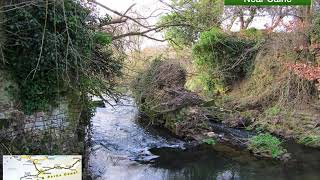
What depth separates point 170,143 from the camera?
12312mm

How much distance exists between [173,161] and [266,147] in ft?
9.41

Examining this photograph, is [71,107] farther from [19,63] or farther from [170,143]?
[170,143]

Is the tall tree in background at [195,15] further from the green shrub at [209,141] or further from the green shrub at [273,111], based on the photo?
the green shrub at [273,111]

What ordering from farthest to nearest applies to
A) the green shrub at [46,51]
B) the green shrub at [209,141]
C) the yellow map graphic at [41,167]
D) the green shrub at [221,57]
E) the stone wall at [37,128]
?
the green shrub at [221,57] < the green shrub at [209,141] < the stone wall at [37,128] < the green shrub at [46,51] < the yellow map graphic at [41,167]

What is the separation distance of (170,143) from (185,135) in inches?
33.0

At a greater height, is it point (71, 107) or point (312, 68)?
point (312, 68)

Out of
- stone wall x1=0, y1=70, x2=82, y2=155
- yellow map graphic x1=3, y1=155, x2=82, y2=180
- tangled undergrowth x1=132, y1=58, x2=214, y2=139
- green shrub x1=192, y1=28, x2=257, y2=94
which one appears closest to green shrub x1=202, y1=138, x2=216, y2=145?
tangled undergrowth x1=132, y1=58, x2=214, y2=139

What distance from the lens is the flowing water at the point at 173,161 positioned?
9492 mm

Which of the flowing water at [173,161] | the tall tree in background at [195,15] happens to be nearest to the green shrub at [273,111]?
the flowing water at [173,161]

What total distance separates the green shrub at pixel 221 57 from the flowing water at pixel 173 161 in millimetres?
6674

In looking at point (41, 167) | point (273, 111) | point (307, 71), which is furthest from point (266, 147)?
point (41, 167)

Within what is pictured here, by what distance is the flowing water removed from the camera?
31.1ft

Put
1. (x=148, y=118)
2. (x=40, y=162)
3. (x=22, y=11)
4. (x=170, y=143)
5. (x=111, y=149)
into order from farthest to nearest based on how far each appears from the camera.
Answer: (x=148, y=118) < (x=170, y=143) < (x=111, y=149) < (x=22, y=11) < (x=40, y=162)

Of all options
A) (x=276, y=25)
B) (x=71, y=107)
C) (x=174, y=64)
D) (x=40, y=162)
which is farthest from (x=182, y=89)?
(x=40, y=162)
